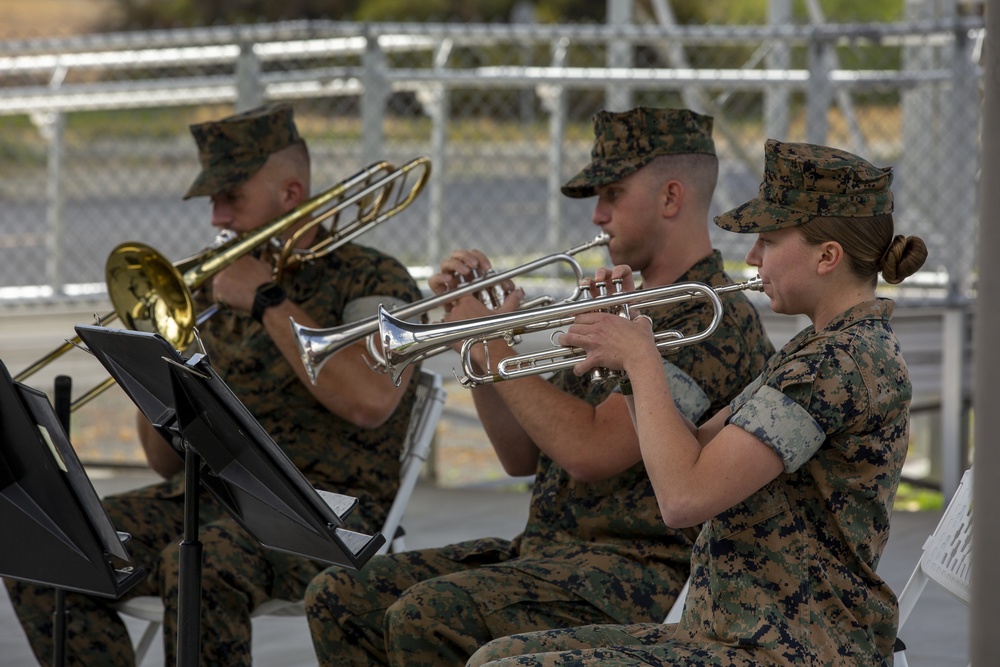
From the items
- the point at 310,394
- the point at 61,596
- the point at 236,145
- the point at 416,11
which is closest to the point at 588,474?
the point at 310,394

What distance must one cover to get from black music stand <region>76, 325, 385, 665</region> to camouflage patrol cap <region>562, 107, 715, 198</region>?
1.04m

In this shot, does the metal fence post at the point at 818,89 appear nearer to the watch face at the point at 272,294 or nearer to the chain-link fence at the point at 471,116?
the chain-link fence at the point at 471,116

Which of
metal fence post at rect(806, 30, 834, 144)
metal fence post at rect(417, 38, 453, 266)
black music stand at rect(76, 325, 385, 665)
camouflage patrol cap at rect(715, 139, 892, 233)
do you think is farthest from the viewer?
metal fence post at rect(417, 38, 453, 266)

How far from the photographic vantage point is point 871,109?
300 inches

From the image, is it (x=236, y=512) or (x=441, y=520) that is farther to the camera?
(x=441, y=520)

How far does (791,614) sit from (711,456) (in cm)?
29

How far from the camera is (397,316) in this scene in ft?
9.73

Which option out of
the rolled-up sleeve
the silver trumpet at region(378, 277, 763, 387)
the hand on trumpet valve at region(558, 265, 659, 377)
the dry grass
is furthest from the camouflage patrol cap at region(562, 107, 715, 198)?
the dry grass

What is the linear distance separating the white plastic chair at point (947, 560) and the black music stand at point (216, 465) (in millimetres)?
1055

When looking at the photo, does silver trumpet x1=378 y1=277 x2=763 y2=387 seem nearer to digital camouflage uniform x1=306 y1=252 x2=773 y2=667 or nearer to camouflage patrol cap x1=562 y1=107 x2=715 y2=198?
digital camouflage uniform x1=306 y1=252 x2=773 y2=667

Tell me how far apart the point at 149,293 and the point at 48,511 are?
43.2 inches

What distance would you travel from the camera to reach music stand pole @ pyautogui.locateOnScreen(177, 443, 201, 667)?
2238 millimetres

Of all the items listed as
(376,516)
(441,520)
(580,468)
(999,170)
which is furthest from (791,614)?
(441,520)

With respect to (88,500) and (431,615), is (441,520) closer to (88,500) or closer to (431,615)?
(431,615)
